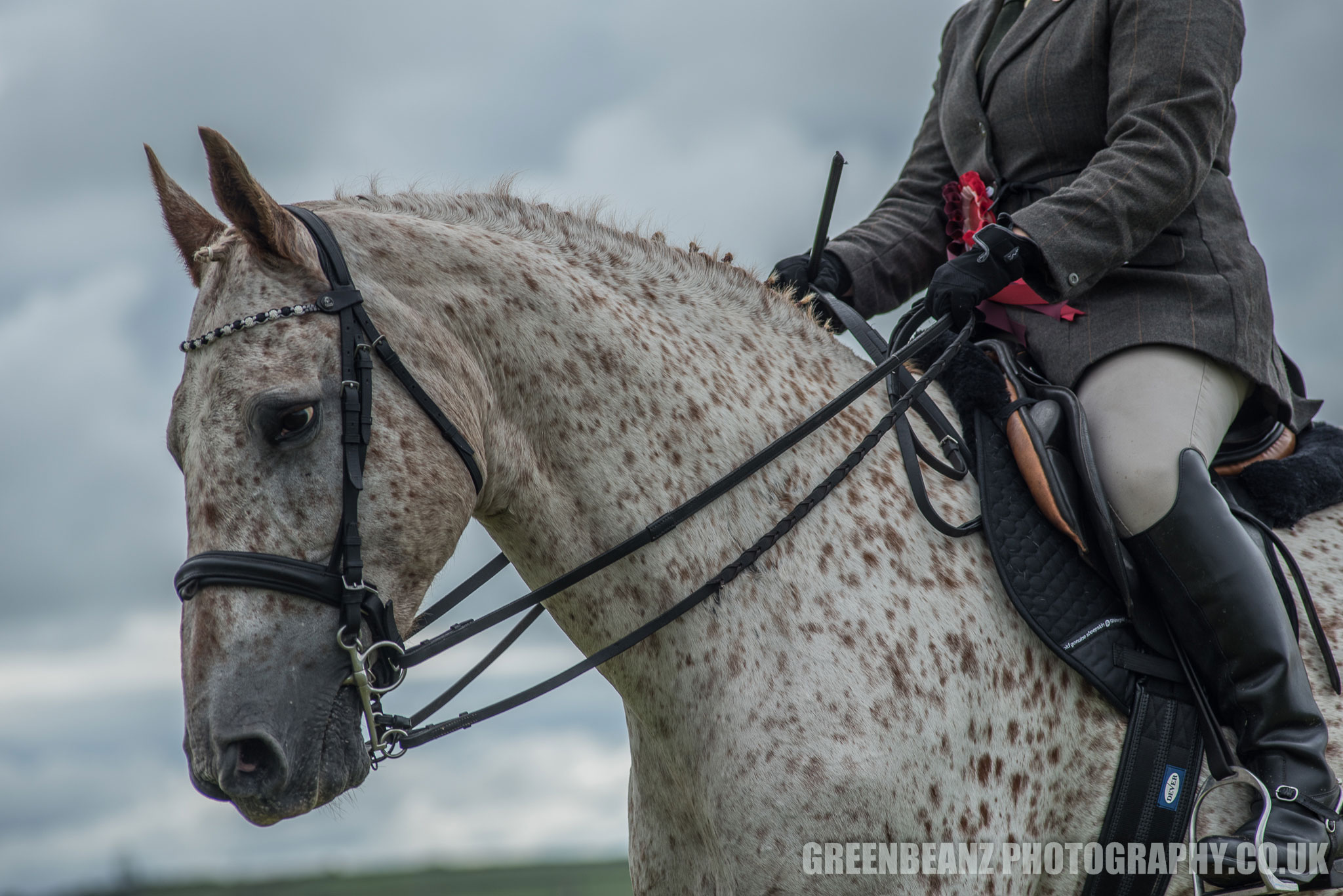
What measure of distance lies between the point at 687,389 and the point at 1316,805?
2.22m

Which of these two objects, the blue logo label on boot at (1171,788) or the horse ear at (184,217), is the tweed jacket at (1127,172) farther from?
the horse ear at (184,217)

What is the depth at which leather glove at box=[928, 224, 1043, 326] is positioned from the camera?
336 centimetres

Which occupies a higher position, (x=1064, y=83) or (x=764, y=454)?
(x=1064, y=83)

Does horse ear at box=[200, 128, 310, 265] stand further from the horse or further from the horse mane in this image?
the horse mane

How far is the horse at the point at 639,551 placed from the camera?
102 inches

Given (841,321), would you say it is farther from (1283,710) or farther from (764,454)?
(1283,710)

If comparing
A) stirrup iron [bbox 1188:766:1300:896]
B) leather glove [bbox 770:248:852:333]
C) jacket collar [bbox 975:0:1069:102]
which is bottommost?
stirrup iron [bbox 1188:766:1300:896]

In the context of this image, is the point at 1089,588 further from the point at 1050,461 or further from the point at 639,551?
the point at 639,551

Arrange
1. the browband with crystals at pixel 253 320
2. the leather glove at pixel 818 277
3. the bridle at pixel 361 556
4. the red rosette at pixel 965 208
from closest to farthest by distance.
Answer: the bridle at pixel 361 556 < the browband with crystals at pixel 253 320 < the red rosette at pixel 965 208 < the leather glove at pixel 818 277

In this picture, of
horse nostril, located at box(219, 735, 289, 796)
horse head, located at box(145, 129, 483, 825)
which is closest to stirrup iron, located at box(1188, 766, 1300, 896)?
horse head, located at box(145, 129, 483, 825)

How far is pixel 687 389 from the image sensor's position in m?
3.06

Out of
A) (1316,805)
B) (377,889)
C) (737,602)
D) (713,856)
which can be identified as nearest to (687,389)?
(737,602)

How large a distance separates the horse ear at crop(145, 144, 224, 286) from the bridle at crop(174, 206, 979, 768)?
0.38 meters

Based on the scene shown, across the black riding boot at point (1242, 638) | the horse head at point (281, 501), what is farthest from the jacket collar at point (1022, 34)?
the horse head at point (281, 501)
